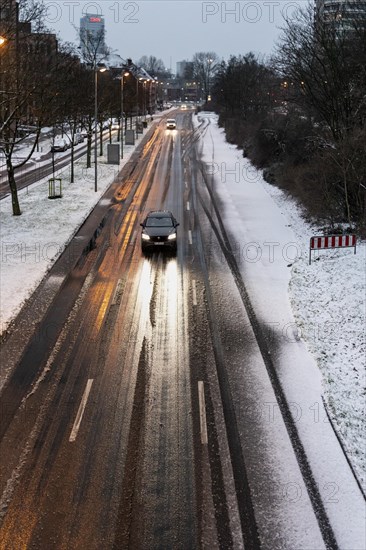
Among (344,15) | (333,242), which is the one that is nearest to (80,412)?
(333,242)

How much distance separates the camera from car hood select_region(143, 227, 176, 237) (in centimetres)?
2191

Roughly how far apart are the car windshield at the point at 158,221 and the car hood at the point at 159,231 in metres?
0.29

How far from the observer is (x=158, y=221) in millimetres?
22953

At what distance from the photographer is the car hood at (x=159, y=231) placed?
21.9 metres

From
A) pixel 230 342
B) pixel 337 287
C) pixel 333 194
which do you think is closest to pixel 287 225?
pixel 333 194

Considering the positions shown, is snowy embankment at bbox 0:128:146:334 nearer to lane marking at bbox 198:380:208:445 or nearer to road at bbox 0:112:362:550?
road at bbox 0:112:362:550

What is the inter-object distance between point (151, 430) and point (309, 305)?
7.77 meters

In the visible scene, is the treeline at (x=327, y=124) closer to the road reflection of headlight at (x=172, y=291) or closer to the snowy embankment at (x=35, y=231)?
the road reflection of headlight at (x=172, y=291)

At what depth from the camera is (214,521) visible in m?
7.82

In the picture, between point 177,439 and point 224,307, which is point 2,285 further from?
point 177,439

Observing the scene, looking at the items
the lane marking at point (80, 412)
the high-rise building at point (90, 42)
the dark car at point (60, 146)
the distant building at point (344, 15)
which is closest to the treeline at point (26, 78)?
the high-rise building at point (90, 42)

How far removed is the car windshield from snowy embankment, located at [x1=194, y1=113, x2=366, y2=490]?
297 centimetres

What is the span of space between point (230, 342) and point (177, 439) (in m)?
4.52

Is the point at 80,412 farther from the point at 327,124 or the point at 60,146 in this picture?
the point at 60,146
